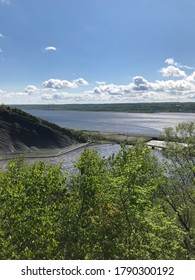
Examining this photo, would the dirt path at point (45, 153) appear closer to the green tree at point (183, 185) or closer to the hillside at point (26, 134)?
the hillside at point (26, 134)

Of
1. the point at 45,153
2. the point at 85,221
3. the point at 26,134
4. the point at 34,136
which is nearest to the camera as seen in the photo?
the point at 85,221

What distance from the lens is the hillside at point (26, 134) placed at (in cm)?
11936

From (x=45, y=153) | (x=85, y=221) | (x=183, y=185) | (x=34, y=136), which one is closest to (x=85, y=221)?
(x=85, y=221)

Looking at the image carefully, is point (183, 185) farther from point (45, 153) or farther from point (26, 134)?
point (26, 134)

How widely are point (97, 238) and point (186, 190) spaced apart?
18.6m

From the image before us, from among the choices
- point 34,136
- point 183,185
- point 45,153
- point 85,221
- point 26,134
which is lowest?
point 45,153

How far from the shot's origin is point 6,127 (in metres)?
128

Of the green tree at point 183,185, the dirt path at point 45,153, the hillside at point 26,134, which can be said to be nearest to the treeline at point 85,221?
the green tree at point 183,185

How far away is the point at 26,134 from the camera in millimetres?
129375

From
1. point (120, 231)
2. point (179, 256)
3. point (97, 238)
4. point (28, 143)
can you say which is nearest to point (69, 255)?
point (97, 238)

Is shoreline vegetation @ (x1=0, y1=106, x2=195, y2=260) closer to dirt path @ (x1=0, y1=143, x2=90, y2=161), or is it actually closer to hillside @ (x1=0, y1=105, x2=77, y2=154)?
dirt path @ (x1=0, y1=143, x2=90, y2=161)

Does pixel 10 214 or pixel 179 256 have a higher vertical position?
pixel 10 214

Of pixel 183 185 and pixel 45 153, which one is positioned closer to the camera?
pixel 183 185
